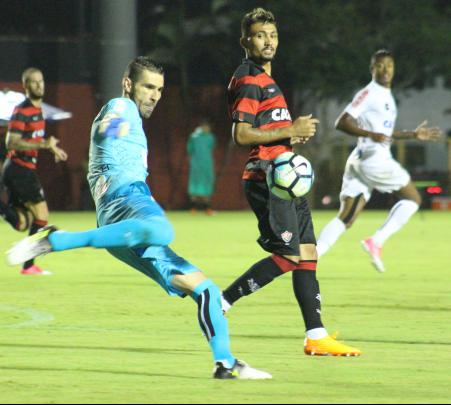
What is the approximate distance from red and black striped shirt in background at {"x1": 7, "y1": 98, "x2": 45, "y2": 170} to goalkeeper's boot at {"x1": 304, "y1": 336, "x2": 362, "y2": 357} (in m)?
7.04

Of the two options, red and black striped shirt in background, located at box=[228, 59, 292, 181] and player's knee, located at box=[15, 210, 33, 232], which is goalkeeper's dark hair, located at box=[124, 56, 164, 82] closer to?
red and black striped shirt in background, located at box=[228, 59, 292, 181]

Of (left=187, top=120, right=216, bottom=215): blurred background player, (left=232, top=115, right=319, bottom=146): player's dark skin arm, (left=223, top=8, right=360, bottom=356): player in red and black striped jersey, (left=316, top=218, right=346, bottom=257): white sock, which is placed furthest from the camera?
(left=187, top=120, right=216, bottom=215): blurred background player

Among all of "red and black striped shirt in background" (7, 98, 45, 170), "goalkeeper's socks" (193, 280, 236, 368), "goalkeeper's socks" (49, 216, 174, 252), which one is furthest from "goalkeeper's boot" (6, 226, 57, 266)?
"red and black striped shirt in background" (7, 98, 45, 170)

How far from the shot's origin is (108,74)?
39.8ft

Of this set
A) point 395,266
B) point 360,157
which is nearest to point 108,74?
point 360,157

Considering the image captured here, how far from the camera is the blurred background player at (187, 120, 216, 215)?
35.2m

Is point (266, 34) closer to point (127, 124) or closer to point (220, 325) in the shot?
point (127, 124)

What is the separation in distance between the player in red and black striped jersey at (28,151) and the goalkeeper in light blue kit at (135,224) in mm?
6868

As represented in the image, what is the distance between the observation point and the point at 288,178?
909cm

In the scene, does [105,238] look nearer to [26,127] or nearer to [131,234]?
[131,234]

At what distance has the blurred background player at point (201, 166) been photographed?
3525cm

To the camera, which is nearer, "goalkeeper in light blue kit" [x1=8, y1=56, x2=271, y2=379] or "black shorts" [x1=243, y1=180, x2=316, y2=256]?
"goalkeeper in light blue kit" [x1=8, y1=56, x2=271, y2=379]

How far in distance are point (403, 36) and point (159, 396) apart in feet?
103

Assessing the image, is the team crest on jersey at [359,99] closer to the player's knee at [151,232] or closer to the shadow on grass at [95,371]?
the shadow on grass at [95,371]
